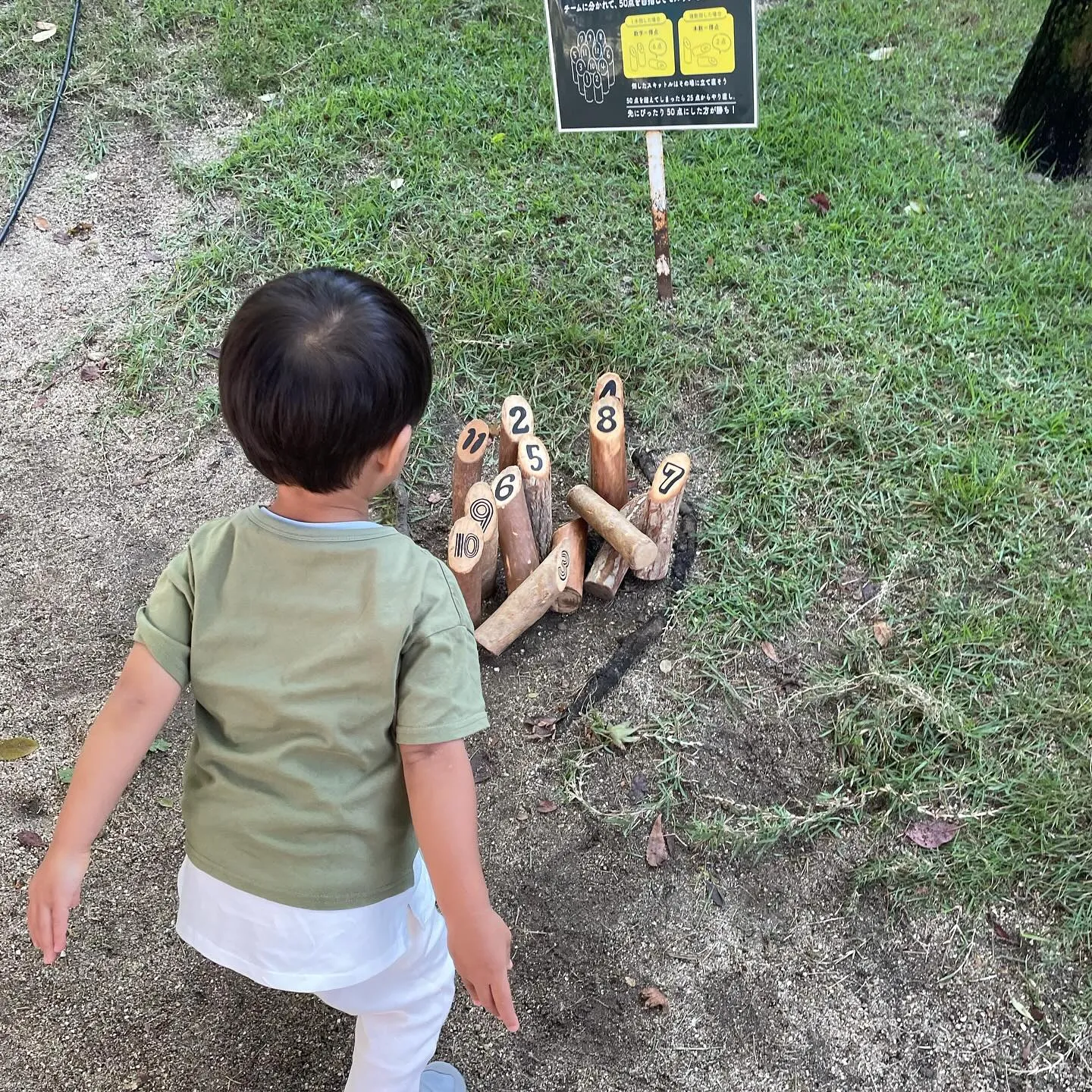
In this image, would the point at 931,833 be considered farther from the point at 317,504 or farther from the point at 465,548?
the point at 317,504

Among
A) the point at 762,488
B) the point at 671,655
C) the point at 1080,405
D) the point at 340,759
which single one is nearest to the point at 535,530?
the point at 671,655

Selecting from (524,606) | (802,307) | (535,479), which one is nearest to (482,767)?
(524,606)

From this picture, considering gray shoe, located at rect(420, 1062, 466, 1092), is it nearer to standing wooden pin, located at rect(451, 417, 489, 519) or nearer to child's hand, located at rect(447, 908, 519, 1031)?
child's hand, located at rect(447, 908, 519, 1031)

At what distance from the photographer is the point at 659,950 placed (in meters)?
2.16

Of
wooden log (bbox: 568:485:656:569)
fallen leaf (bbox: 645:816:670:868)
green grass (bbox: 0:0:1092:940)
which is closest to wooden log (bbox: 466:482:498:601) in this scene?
wooden log (bbox: 568:485:656:569)

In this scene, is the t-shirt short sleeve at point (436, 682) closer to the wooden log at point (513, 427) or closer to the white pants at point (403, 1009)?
the white pants at point (403, 1009)

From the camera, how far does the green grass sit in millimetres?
2494

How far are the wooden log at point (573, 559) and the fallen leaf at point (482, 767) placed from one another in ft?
1.66

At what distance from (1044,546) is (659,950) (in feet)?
5.78

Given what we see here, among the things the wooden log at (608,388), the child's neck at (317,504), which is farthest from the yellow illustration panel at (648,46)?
the child's neck at (317,504)

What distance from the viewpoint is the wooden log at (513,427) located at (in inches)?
107

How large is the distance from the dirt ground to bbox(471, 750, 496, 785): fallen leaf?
0.01 meters

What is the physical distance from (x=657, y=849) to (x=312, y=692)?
1.30m

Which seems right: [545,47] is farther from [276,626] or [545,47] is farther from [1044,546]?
[276,626]
